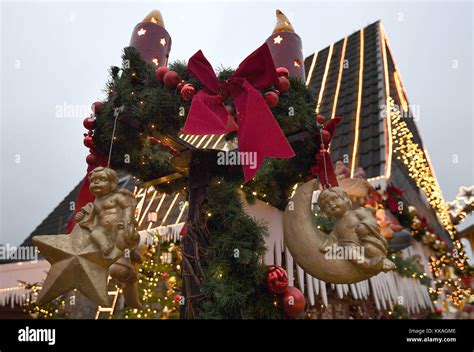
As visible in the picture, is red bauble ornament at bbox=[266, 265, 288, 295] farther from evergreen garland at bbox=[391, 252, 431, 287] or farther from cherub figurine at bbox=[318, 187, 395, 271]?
evergreen garland at bbox=[391, 252, 431, 287]

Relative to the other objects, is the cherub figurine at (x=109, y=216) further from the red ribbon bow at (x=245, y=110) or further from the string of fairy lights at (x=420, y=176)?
the string of fairy lights at (x=420, y=176)

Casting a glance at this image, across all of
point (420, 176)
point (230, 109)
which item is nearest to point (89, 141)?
point (230, 109)

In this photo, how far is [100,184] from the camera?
106cm

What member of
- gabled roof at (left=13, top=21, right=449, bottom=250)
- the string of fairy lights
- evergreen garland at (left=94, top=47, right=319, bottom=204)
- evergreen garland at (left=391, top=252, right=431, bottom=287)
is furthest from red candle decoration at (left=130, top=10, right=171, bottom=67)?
the string of fairy lights

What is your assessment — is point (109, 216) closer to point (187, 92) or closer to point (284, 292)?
point (187, 92)

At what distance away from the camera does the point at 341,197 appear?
105 cm

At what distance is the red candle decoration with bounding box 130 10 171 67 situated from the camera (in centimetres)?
144

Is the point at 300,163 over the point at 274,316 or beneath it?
over

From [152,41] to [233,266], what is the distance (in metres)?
0.92

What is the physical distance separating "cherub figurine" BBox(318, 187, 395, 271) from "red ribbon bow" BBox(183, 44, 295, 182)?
20 centimetres

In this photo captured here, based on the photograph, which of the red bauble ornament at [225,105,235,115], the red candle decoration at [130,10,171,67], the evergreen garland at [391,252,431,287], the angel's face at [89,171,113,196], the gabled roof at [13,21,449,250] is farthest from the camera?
the gabled roof at [13,21,449,250]
